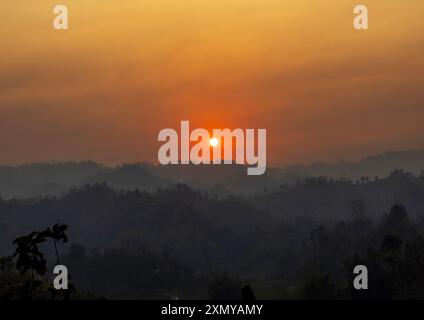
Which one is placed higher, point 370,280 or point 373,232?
point 373,232

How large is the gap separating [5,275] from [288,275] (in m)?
129

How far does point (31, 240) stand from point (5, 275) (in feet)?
155
